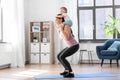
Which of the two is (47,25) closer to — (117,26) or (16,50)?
(16,50)

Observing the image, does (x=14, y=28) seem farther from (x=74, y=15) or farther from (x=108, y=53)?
(x=108, y=53)

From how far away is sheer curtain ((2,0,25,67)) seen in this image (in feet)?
28.8

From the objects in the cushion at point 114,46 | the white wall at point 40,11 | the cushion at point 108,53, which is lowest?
the cushion at point 108,53

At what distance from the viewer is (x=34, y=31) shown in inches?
396

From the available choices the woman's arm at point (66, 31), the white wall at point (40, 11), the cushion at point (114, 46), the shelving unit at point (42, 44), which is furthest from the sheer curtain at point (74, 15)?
the woman's arm at point (66, 31)

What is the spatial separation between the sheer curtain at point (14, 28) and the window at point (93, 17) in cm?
241

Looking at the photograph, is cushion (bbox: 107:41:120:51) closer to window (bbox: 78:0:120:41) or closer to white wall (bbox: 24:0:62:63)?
window (bbox: 78:0:120:41)

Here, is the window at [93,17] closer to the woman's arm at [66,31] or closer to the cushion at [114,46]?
the cushion at [114,46]

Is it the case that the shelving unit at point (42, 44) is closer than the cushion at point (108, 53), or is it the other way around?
the cushion at point (108, 53)

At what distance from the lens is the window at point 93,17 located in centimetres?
1020

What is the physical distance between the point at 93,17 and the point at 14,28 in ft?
10.1

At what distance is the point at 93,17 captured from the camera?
10289mm

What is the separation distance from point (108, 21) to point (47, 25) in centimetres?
226

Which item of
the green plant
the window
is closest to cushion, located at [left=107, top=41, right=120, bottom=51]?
the green plant
